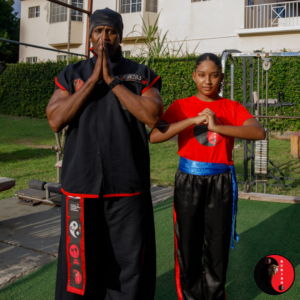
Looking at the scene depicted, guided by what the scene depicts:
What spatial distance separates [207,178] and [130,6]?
710 inches

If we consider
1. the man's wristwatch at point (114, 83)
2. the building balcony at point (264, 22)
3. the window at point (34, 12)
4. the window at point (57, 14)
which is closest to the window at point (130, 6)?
the window at point (57, 14)

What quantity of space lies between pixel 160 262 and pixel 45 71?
49.4 feet

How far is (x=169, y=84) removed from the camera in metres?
13.5

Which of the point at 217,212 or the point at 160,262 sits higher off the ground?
the point at 217,212

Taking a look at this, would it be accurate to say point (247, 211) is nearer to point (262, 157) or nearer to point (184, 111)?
point (262, 157)

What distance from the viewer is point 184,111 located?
215 cm

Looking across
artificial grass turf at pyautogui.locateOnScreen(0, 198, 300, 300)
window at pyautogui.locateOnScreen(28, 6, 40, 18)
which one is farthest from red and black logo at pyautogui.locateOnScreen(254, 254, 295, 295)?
window at pyautogui.locateOnScreen(28, 6, 40, 18)

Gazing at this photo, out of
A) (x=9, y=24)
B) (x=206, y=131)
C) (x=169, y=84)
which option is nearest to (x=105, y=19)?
(x=206, y=131)

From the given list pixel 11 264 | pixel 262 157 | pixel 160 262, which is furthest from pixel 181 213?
pixel 262 157

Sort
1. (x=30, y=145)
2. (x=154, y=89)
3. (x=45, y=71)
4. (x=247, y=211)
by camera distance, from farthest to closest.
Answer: (x=45, y=71) → (x=30, y=145) → (x=247, y=211) → (x=154, y=89)

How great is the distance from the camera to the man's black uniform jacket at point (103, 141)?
1.70m

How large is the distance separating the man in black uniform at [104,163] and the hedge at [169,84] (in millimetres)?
6323

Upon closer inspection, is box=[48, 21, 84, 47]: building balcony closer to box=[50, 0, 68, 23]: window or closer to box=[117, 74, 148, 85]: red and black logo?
box=[50, 0, 68, 23]: window

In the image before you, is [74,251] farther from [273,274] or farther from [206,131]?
[273,274]
